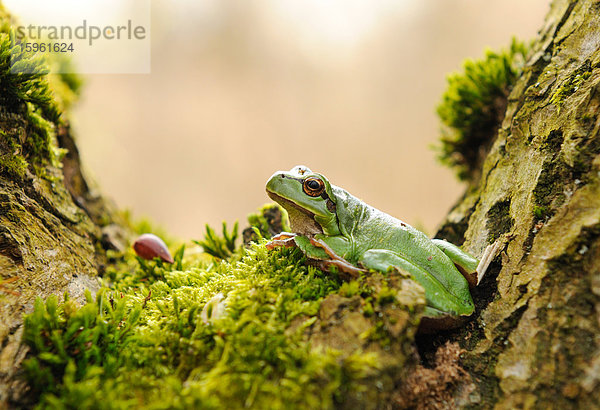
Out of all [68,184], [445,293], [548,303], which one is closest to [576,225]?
[548,303]

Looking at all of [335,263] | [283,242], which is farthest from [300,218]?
[335,263]

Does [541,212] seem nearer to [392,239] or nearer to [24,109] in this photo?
[392,239]

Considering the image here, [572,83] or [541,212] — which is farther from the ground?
[572,83]

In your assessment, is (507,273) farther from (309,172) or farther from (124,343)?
(124,343)

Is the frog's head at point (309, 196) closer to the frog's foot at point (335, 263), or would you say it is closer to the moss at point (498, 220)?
the frog's foot at point (335, 263)

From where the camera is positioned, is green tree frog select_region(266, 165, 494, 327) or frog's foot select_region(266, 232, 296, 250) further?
frog's foot select_region(266, 232, 296, 250)

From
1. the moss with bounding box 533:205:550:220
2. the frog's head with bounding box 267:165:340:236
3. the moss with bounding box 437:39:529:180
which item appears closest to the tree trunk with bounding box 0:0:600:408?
the moss with bounding box 533:205:550:220

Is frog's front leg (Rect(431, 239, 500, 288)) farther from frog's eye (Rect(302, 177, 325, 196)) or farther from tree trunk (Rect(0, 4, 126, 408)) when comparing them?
tree trunk (Rect(0, 4, 126, 408))
